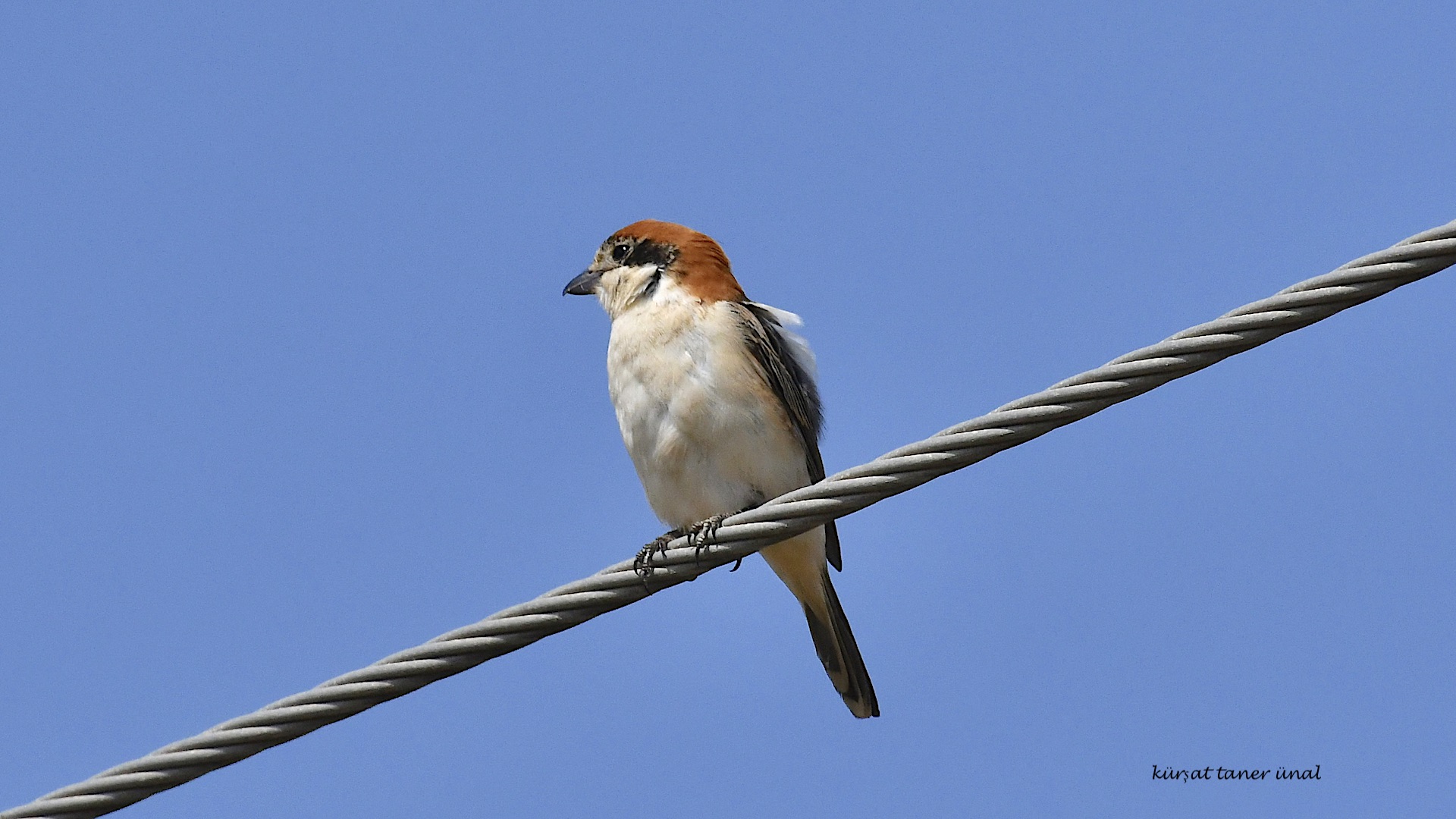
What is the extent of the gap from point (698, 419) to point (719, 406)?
0.11m

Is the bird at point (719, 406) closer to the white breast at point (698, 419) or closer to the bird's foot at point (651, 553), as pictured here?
the white breast at point (698, 419)

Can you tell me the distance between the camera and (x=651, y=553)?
553 cm

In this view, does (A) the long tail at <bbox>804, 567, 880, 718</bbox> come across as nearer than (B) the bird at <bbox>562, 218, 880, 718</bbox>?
No

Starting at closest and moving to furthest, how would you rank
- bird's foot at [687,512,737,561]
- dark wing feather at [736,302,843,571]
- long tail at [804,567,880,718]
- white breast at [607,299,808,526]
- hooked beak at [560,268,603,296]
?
bird's foot at [687,512,737,561] < white breast at [607,299,808,526] < dark wing feather at [736,302,843,571] < long tail at [804,567,880,718] < hooked beak at [560,268,603,296]

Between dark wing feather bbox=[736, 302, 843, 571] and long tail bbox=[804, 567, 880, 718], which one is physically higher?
dark wing feather bbox=[736, 302, 843, 571]

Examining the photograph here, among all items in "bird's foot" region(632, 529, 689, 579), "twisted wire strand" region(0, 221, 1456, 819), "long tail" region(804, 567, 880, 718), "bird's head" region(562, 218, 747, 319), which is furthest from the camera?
"long tail" region(804, 567, 880, 718)

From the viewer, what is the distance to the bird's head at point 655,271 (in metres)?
7.29

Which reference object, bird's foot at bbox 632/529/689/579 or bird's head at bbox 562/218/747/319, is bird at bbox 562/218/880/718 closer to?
bird's head at bbox 562/218/747/319

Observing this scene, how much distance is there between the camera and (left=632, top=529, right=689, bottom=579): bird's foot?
478 cm

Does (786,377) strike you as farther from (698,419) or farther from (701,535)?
(701,535)

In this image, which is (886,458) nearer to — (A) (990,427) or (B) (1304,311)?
(A) (990,427)

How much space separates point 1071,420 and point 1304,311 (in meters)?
0.68

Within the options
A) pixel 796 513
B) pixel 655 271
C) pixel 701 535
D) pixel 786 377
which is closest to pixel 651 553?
pixel 701 535

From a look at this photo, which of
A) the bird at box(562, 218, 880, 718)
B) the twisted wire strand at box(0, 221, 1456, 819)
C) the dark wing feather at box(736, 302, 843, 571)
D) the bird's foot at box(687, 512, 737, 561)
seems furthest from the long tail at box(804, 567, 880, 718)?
the twisted wire strand at box(0, 221, 1456, 819)
